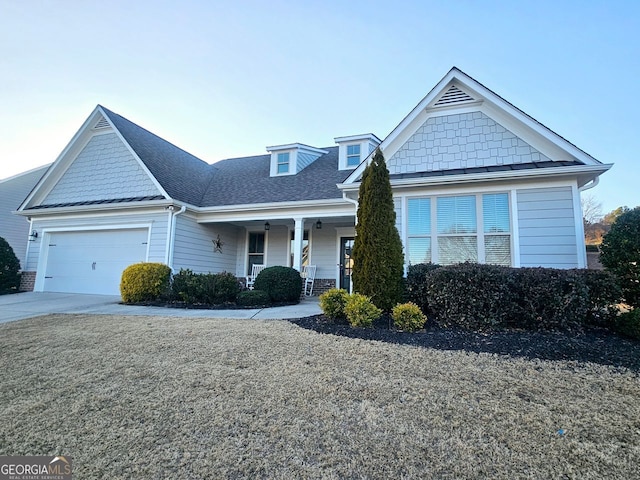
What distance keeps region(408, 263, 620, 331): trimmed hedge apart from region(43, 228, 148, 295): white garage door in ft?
31.1

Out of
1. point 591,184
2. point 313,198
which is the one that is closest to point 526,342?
point 591,184

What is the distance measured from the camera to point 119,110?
12.9 metres

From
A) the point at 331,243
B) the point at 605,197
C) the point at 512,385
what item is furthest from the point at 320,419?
the point at 605,197

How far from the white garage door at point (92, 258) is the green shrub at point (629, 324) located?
11.5m

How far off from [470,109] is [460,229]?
3.05 meters

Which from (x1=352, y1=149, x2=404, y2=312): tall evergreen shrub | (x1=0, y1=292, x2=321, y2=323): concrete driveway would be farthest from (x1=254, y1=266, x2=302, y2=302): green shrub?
(x1=352, y1=149, x2=404, y2=312): tall evergreen shrub

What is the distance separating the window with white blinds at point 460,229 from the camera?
23.0 ft

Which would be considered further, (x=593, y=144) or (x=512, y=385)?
(x=593, y=144)

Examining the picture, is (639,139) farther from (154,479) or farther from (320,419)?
(154,479)

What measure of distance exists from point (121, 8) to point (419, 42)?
794 centimetres

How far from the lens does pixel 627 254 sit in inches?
208

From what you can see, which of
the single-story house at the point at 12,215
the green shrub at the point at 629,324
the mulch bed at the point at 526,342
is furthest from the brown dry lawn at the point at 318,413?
the single-story house at the point at 12,215

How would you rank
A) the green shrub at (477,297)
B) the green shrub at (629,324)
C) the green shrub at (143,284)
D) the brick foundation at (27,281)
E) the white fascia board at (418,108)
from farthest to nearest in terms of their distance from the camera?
the brick foundation at (27,281) → the green shrub at (143,284) → the white fascia board at (418,108) → the green shrub at (477,297) → the green shrub at (629,324)

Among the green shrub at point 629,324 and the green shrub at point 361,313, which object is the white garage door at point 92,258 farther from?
the green shrub at point 629,324
